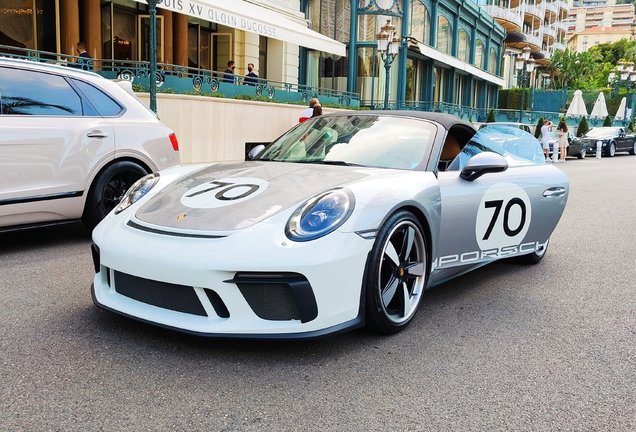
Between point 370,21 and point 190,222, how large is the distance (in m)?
27.4

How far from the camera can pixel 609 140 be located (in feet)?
95.3

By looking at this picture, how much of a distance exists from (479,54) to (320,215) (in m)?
47.6

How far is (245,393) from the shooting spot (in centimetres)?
285

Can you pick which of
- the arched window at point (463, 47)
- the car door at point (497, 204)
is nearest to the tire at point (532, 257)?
the car door at point (497, 204)

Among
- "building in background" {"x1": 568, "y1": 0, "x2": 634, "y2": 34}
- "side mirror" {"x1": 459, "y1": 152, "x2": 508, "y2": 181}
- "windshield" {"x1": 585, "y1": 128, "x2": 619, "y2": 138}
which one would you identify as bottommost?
"windshield" {"x1": 585, "y1": 128, "x2": 619, "y2": 138}

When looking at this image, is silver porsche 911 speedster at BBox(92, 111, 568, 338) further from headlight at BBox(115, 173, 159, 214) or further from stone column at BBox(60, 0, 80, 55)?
stone column at BBox(60, 0, 80, 55)

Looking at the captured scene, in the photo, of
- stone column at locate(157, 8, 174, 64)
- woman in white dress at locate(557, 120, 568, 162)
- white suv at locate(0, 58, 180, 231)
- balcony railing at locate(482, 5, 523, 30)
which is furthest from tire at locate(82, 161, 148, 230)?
balcony railing at locate(482, 5, 523, 30)

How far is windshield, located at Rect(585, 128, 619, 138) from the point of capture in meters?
29.3

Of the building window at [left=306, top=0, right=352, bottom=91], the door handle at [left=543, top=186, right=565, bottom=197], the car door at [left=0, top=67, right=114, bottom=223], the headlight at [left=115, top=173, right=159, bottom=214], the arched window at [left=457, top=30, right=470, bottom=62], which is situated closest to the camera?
the headlight at [left=115, top=173, right=159, bottom=214]

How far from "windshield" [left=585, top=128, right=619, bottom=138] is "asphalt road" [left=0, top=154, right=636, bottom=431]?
27.0 metres

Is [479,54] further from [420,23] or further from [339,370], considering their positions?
[339,370]

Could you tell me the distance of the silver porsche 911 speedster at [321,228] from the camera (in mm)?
3102

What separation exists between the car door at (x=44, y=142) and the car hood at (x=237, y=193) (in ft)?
6.74

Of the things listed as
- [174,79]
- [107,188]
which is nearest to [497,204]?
[107,188]
